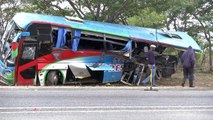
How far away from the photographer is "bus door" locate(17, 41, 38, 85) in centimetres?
1628

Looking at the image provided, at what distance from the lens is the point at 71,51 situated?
17453mm

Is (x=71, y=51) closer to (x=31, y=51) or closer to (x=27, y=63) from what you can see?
Answer: (x=31, y=51)

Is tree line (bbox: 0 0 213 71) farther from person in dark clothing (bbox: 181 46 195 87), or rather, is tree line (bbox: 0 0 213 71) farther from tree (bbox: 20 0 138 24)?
person in dark clothing (bbox: 181 46 195 87)

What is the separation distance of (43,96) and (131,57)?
7.89 metres

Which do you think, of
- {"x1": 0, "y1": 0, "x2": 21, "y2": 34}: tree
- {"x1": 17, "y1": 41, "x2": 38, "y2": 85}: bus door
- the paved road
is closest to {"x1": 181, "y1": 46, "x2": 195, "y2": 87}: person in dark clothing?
the paved road

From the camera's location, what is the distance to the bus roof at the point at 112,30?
17013 millimetres

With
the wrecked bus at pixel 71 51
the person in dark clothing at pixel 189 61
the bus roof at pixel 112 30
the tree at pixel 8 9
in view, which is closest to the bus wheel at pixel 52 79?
the wrecked bus at pixel 71 51

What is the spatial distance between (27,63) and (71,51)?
6.89 feet

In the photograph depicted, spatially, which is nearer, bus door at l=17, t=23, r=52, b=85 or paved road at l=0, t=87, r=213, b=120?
paved road at l=0, t=87, r=213, b=120

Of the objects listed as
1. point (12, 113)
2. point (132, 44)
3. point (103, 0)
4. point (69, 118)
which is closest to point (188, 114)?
point (69, 118)

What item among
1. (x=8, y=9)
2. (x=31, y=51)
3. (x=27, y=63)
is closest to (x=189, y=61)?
(x=31, y=51)

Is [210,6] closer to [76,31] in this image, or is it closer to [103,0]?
[103,0]

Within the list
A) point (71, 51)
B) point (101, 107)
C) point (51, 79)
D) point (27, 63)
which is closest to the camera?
point (101, 107)

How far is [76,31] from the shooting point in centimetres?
1741
